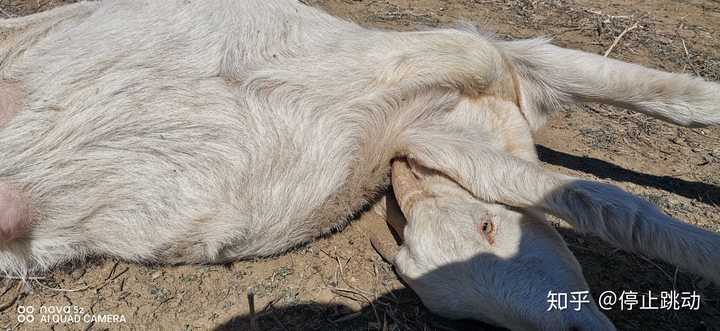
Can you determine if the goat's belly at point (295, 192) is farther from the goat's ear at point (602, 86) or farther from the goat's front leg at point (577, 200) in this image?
the goat's ear at point (602, 86)

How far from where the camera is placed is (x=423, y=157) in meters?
3.06

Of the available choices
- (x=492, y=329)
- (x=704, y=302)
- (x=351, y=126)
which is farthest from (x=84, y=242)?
(x=704, y=302)

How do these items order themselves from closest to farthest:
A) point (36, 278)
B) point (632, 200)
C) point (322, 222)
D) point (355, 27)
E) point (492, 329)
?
point (632, 200), point (492, 329), point (36, 278), point (322, 222), point (355, 27)

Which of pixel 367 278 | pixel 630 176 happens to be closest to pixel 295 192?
pixel 367 278

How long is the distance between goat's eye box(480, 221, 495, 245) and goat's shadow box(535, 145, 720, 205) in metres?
1.26

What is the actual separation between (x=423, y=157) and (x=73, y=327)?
2.06 meters

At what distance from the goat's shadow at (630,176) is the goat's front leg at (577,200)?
41.6 inches

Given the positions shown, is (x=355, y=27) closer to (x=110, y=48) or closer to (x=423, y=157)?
(x=423, y=157)

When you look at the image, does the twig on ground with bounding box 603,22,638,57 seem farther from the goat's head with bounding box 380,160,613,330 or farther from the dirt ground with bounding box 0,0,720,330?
the goat's head with bounding box 380,160,613,330

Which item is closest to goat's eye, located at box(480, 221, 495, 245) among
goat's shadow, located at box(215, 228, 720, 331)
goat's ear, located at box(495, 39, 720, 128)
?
goat's shadow, located at box(215, 228, 720, 331)

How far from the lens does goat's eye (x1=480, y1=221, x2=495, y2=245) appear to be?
277 cm

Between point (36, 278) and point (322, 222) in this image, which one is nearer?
point (36, 278)

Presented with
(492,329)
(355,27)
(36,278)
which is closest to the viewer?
(492,329)

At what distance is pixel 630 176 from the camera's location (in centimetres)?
369
